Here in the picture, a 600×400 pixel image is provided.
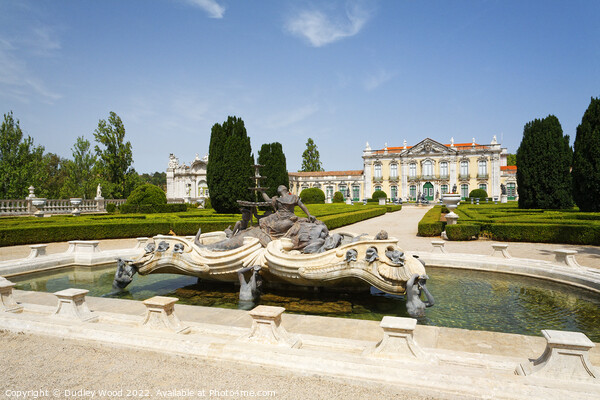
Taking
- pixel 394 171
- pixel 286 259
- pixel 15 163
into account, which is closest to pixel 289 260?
pixel 286 259

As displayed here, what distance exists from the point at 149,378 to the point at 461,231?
41.2 feet

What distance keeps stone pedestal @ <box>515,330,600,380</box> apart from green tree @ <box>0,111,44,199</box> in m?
35.8

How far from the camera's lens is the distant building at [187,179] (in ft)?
187

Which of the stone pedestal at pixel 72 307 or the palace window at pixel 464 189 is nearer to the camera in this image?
the stone pedestal at pixel 72 307

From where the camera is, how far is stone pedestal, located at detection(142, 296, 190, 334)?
430 cm

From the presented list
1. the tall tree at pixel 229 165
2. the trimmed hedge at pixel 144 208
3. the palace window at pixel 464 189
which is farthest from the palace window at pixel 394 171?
the trimmed hedge at pixel 144 208

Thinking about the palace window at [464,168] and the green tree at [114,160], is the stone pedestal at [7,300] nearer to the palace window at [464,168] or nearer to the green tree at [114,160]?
the green tree at [114,160]

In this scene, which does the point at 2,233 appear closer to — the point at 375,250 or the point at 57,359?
the point at 57,359

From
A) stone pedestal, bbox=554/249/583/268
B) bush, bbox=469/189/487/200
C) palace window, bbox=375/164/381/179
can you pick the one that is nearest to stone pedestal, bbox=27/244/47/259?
stone pedestal, bbox=554/249/583/268

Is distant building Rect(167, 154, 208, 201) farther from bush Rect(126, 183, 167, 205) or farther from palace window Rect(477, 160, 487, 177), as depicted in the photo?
palace window Rect(477, 160, 487, 177)

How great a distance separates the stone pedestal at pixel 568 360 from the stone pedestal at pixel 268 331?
230 cm

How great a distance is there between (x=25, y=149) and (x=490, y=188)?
191 ft

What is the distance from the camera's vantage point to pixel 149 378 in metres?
3.36

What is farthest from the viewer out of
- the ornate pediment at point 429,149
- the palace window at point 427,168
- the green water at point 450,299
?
the palace window at point 427,168
